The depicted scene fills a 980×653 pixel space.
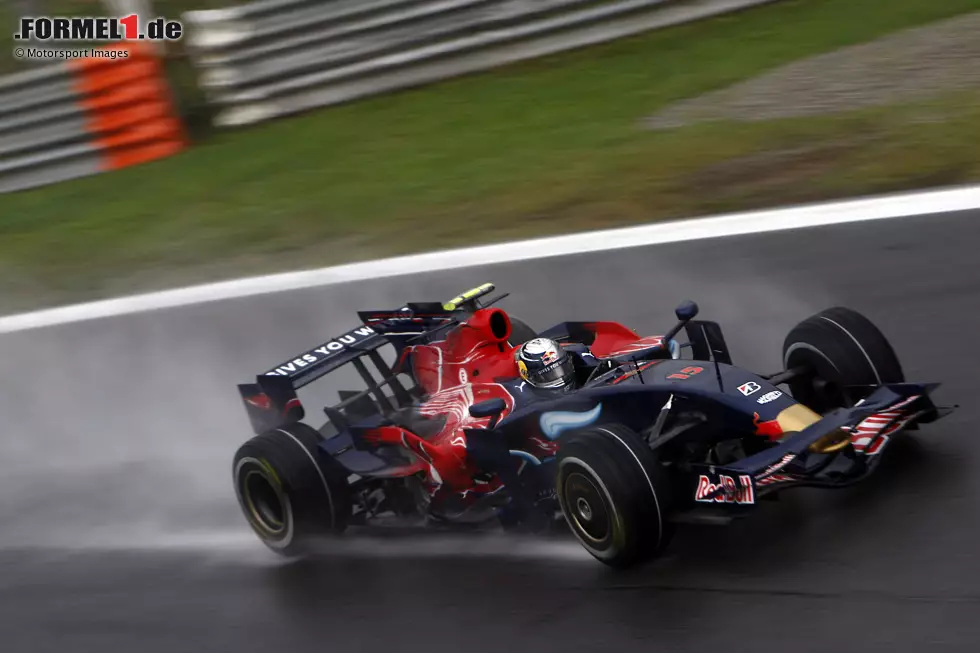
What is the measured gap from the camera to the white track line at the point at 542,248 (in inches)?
424

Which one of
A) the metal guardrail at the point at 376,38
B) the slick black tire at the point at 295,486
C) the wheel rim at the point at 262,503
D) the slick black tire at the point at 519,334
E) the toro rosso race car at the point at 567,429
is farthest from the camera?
the metal guardrail at the point at 376,38

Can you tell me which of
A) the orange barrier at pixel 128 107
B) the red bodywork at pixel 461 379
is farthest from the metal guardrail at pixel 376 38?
the red bodywork at pixel 461 379

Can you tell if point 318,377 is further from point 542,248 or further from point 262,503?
point 542,248

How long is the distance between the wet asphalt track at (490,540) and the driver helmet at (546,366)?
0.87m

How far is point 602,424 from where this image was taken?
6578 millimetres

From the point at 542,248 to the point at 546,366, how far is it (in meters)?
4.70

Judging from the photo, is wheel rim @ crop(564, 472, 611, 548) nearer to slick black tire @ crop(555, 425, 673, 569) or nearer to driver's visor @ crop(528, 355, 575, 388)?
slick black tire @ crop(555, 425, 673, 569)

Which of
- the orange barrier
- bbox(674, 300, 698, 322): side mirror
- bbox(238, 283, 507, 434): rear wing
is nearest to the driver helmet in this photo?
bbox(674, 300, 698, 322): side mirror

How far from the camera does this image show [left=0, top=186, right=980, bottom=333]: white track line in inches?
424

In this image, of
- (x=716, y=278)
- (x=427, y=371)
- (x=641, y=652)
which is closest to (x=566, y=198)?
(x=716, y=278)

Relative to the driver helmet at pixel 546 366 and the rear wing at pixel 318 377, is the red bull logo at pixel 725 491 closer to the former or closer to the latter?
the driver helmet at pixel 546 366

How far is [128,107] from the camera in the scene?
50.6 ft

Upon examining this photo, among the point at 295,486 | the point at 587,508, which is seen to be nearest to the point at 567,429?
the point at 587,508

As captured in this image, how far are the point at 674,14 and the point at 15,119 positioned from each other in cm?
778
